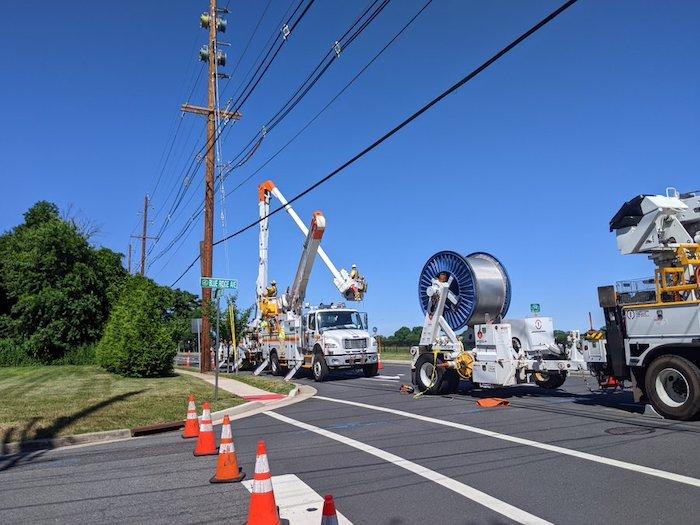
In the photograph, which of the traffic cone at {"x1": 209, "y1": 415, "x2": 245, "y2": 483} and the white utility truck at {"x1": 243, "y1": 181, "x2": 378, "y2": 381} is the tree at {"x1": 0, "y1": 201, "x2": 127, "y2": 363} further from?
the traffic cone at {"x1": 209, "y1": 415, "x2": 245, "y2": 483}

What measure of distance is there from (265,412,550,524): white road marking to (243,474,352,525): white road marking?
4.26ft

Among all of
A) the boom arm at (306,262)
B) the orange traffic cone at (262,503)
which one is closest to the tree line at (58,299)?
the boom arm at (306,262)

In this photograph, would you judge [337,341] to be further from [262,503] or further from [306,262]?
[262,503]

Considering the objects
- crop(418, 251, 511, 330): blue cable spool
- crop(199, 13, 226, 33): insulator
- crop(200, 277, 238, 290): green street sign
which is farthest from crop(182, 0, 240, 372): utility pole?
crop(418, 251, 511, 330): blue cable spool

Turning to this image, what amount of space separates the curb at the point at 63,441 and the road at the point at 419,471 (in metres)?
0.41

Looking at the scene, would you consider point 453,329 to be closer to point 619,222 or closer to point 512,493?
point 619,222

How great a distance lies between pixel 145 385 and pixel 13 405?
4.98 metres

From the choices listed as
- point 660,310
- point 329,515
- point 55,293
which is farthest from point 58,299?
point 329,515

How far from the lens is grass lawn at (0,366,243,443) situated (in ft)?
33.9

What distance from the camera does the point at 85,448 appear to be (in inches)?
366

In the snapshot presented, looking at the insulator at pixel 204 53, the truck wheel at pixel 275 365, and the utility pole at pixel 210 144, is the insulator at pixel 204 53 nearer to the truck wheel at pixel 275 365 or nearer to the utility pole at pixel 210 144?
the utility pole at pixel 210 144

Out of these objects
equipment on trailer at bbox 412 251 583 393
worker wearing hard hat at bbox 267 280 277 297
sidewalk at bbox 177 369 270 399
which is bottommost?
sidewalk at bbox 177 369 270 399

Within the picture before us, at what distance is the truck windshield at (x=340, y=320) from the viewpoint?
72.1 feet

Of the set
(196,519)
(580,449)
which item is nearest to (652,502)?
(580,449)
